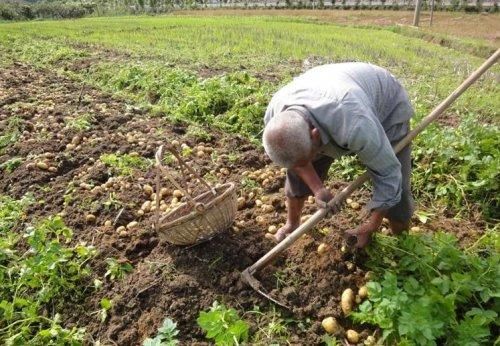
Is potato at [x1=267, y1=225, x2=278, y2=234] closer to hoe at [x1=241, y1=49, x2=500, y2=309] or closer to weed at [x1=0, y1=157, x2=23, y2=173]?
hoe at [x1=241, y1=49, x2=500, y2=309]

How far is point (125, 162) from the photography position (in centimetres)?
431

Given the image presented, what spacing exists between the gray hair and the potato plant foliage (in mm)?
1645

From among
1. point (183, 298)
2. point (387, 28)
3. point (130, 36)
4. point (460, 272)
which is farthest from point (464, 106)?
point (387, 28)

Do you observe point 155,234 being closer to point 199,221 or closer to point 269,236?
point 199,221

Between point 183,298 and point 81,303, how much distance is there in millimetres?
735

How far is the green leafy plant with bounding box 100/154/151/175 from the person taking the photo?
4.21 m

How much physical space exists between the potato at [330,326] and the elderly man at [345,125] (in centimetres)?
64

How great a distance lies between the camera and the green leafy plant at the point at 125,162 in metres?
4.21

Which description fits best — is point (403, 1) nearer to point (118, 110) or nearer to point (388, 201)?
point (118, 110)

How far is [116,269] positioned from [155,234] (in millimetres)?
442

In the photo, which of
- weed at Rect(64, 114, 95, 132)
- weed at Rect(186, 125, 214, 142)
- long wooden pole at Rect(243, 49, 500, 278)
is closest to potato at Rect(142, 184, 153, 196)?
weed at Rect(186, 125, 214, 142)

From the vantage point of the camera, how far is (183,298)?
2711mm

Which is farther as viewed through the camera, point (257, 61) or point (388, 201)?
point (257, 61)

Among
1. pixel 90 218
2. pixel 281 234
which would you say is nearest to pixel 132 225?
pixel 90 218
